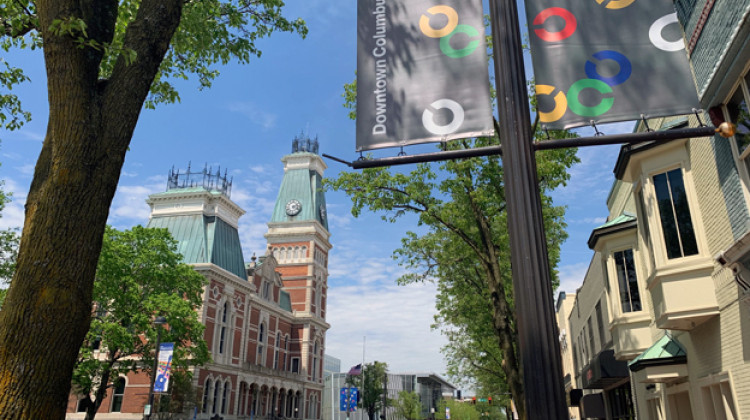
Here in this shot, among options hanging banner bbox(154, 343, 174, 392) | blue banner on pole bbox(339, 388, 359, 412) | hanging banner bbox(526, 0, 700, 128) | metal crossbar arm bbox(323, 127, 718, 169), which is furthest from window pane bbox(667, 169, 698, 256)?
blue banner on pole bbox(339, 388, 359, 412)

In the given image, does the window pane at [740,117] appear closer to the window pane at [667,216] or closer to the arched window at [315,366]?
the window pane at [667,216]

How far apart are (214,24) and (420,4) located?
6.80 meters

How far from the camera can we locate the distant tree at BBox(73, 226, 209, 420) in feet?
95.7

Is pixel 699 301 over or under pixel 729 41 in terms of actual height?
under

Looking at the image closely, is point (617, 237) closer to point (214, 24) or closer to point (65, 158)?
point (214, 24)

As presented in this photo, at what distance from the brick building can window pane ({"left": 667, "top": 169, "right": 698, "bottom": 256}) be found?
33.2 meters

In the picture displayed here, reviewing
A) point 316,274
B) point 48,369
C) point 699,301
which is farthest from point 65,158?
point 316,274

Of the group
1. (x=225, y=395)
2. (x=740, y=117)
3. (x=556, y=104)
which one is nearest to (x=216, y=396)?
(x=225, y=395)

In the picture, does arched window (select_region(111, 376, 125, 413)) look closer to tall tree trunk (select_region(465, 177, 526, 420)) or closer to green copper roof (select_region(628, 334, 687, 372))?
tall tree trunk (select_region(465, 177, 526, 420))

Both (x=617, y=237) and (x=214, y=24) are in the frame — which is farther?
(x=617, y=237)

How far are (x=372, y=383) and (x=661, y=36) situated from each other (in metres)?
91.6

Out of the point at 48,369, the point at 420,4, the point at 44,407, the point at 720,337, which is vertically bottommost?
the point at 44,407

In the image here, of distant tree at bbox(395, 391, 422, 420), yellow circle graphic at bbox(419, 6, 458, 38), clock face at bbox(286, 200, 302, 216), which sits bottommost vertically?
distant tree at bbox(395, 391, 422, 420)

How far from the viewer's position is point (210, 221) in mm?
53344
